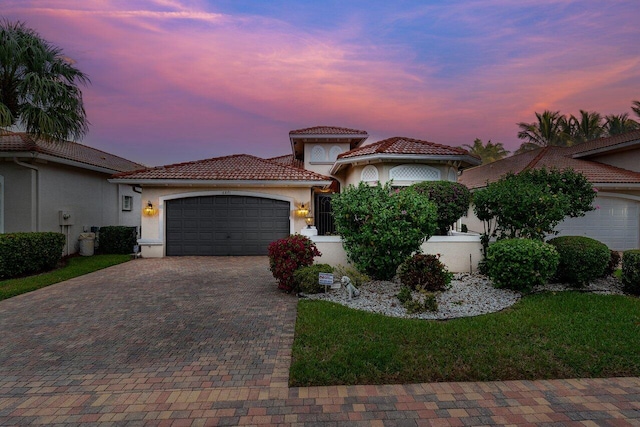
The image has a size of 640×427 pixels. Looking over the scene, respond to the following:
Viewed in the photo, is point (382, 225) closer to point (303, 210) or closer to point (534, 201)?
point (534, 201)

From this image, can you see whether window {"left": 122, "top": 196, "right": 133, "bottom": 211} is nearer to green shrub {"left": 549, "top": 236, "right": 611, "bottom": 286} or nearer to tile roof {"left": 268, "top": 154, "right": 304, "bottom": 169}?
tile roof {"left": 268, "top": 154, "right": 304, "bottom": 169}

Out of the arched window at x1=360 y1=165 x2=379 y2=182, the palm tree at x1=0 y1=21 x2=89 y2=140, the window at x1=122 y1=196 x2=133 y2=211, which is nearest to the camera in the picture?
the palm tree at x1=0 y1=21 x2=89 y2=140

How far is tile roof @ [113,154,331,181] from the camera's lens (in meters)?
12.5

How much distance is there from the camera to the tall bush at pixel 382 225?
7.32 metres

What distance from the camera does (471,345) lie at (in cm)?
428

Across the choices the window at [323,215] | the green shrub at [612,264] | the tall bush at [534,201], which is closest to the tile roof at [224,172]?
the window at [323,215]

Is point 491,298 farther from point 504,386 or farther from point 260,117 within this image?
point 260,117

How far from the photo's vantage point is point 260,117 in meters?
19.1

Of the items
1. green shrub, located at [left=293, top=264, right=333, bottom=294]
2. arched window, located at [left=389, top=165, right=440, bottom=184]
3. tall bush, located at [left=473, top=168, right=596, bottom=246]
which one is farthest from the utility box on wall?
tall bush, located at [left=473, top=168, right=596, bottom=246]

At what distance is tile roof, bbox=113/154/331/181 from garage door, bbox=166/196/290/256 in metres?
0.94

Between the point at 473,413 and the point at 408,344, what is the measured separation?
1.36 metres

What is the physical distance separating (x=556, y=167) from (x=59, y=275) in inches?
684

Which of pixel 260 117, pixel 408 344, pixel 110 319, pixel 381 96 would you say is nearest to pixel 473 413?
pixel 408 344

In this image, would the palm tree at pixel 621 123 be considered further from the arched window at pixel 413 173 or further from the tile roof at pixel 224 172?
the tile roof at pixel 224 172
